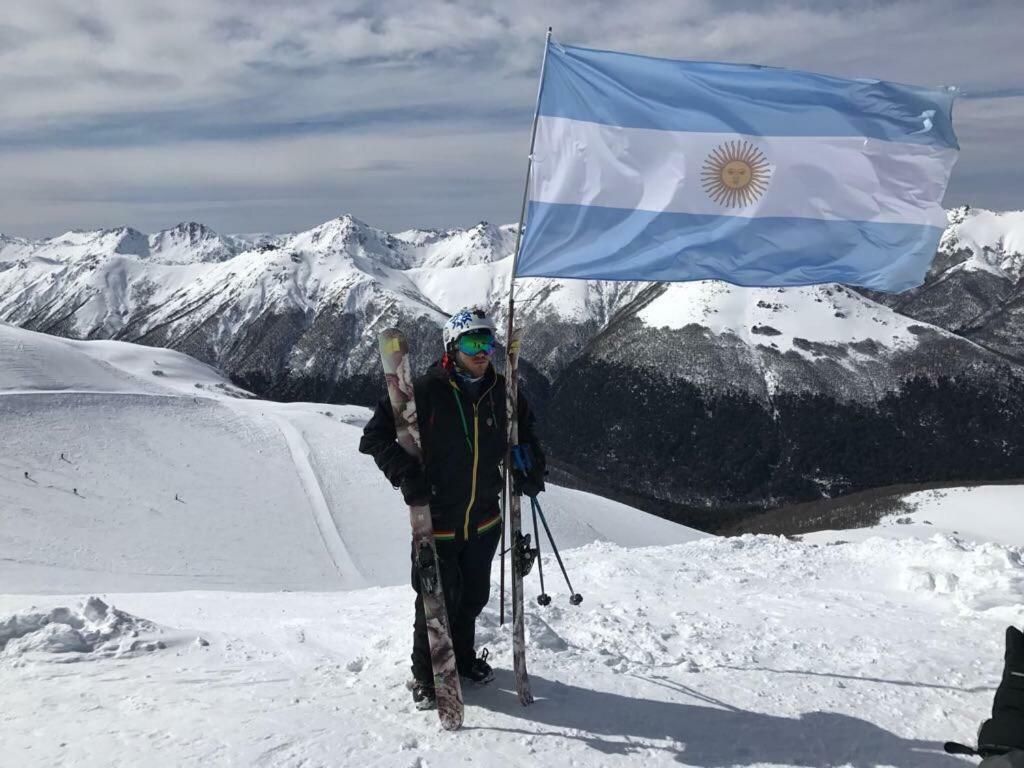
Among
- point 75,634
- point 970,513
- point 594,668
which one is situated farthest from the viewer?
point 970,513

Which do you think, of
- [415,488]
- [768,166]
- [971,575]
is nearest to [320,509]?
[971,575]

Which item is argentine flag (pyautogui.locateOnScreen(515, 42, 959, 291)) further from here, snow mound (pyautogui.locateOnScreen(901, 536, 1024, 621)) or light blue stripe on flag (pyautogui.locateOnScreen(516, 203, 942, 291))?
snow mound (pyautogui.locateOnScreen(901, 536, 1024, 621))

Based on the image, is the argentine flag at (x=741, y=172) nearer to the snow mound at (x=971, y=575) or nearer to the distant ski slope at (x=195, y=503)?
the snow mound at (x=971, y=575)

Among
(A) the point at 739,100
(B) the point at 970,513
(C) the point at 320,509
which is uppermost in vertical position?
(A) the point at 739,100

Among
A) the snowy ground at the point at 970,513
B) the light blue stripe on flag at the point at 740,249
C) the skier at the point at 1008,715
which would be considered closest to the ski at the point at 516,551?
the light blue stripe on flag at the point at 740,249

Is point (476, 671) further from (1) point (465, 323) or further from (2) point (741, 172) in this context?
(2) point (741, 172)

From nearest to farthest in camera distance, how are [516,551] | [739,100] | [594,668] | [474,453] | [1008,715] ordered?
[1008,715], [474,453], [516,551], [594,668], [739,100]
